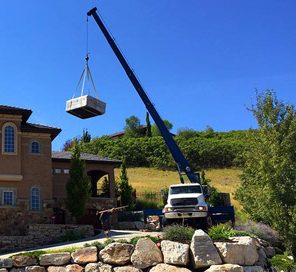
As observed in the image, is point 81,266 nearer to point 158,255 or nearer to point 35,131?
point 158,255

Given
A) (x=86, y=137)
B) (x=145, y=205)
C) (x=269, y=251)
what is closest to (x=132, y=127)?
(x=86, y=137)

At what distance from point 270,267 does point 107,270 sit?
7120 millimetres

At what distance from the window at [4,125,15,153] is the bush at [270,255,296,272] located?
17344 mm

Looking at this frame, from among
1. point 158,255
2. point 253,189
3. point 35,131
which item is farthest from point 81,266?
point 35,131

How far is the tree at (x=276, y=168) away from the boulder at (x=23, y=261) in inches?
400

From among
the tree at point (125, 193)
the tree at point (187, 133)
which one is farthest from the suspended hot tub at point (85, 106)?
the tree at point (187, 133)

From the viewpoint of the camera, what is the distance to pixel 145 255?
68.7ft

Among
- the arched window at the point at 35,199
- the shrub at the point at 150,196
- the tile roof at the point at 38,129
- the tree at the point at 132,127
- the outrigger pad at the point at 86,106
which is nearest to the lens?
the outrigger pad at the point at 86,106

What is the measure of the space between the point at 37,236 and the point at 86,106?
8863 mm

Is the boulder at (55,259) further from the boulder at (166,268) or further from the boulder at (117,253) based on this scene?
the boulder at (166,268)

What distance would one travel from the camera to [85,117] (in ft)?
86.0

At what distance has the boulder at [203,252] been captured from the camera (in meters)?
20.3

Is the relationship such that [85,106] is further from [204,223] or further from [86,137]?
[86,137]

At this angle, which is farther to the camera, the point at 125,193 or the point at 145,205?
the point at 145,205
